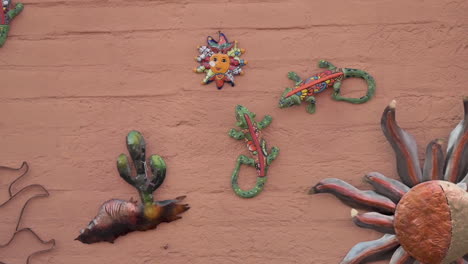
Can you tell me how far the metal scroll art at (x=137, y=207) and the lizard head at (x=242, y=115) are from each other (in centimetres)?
35

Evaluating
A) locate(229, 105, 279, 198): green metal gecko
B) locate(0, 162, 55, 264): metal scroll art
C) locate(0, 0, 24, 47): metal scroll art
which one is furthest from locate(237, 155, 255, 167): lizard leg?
locate(0, 0, 24, 47): metal scroll art

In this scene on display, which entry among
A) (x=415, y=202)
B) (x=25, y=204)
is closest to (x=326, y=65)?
(x=415, y=202)

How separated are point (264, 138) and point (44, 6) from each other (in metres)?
1.11

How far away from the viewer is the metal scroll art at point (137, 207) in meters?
2.65

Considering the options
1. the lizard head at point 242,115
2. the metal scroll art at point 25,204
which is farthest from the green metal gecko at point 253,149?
the metal scroll art at point 25,204

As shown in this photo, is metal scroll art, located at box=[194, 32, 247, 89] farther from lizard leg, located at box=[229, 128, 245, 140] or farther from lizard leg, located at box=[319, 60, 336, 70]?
lizard leg, located at box=[319, 60, 336, 70]

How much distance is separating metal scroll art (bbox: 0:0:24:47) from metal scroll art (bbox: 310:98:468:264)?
1.46m

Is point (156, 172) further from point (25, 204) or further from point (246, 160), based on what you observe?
point (25, 204)

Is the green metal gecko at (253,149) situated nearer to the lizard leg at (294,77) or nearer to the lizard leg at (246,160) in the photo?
the lizard leg at (246,160)

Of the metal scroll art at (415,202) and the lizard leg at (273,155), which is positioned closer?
the metal scroll art at (415,202)

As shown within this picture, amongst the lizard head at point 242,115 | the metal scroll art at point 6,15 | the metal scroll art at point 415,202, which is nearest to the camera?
the metal scroll art at point 415,202

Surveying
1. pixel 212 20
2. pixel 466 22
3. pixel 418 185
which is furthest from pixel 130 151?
pixel 466 22

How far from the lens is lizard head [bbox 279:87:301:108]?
2.65 m

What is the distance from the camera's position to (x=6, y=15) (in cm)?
282
